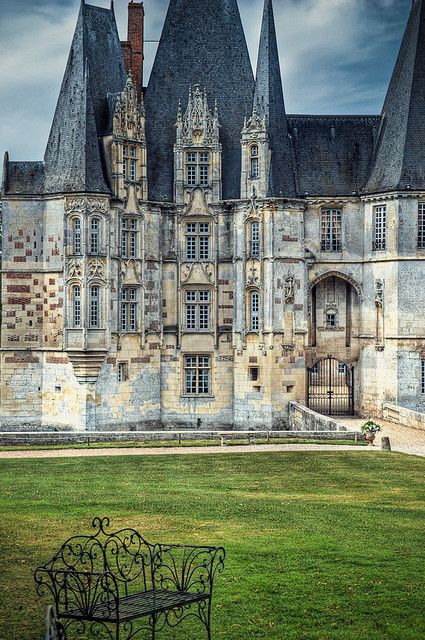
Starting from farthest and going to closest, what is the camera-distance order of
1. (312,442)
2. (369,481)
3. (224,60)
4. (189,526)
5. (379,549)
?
1. (224,60)
2. (312,442)
3. (369,481)
4. (189,526)
5. (379,549)

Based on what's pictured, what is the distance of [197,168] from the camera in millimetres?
54312

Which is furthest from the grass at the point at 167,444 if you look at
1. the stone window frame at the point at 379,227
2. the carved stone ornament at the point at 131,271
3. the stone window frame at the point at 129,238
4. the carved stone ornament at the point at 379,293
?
the stone window frame at the point at 379,227

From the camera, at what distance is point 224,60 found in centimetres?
5594

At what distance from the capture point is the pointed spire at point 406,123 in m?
52.2

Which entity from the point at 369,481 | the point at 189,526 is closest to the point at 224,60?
the point at 369,481

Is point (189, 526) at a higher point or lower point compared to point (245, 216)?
A: lower

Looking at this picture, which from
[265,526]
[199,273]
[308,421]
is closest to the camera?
[265,526]

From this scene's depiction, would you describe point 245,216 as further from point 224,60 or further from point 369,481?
point 369,481

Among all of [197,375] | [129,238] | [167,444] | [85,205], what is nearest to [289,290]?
[197,375]

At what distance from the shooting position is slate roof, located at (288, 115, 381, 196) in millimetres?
54969

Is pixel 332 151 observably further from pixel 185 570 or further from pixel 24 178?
pixel 185 570

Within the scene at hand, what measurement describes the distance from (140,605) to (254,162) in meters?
39.9

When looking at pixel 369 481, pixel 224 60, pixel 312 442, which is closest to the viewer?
pixel 369 481

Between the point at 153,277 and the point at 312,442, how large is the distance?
1656 cm
